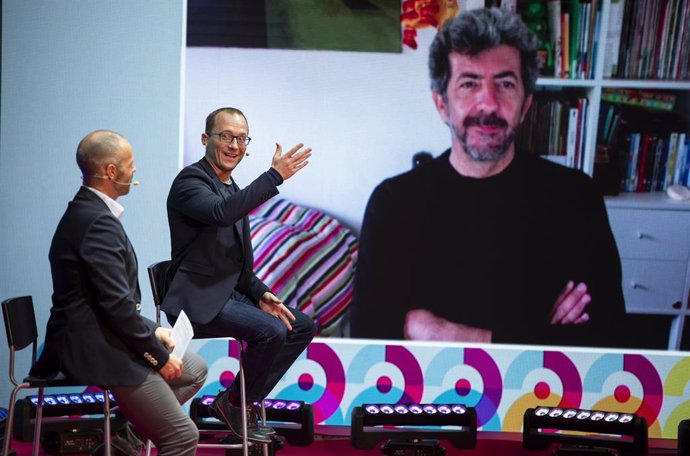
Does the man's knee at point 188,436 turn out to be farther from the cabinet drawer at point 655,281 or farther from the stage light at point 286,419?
the cabinet drawer at point 655,281

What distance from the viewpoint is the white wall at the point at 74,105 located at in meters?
4.20

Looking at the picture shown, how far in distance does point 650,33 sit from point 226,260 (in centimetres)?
218

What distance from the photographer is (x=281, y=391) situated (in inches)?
171

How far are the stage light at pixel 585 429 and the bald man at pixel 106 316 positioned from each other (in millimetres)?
1784

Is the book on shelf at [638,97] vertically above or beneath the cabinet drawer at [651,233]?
above

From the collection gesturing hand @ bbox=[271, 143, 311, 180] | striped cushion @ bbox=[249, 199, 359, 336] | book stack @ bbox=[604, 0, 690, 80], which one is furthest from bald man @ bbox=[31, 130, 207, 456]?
book stack @ bbox=[604, 0, 690, 80]

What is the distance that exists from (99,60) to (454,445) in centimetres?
235

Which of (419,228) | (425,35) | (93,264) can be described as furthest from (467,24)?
(93,264)

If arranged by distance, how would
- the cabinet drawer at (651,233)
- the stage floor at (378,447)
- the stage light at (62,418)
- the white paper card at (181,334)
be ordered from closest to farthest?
the white paper card at (181,334) → the stage light at (62,418) → the stage floor at (378,447) → the cabinet drawer at (651,233)

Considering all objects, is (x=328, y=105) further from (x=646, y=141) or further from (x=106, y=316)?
(x=106, y=316)

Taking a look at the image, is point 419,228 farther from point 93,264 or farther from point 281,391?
point 93,264

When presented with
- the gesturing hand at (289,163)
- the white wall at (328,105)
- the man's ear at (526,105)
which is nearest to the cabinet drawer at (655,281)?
the man's ear at (526,105)

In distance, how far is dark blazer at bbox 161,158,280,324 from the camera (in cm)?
309

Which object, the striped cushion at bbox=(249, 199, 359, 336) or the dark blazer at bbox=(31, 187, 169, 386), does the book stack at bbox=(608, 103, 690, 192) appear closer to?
the striped cushion at bbox=(249, 199, 359, 336)
